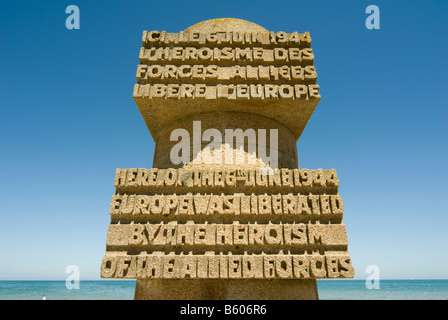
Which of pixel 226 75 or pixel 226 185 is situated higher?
pixel 226 75

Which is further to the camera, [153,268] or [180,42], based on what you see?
[180,42]

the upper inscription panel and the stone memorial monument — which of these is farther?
the upper inscription panel

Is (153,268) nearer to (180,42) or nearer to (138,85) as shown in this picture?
(138,85)

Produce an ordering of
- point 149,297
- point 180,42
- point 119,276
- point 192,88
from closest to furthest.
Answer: point 119,276, point 149,297, point 192,88, point 180,42

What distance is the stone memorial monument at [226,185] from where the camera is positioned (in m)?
5.19

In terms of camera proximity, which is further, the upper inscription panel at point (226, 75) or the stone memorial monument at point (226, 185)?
the upper inscription panel at point (226, 75)

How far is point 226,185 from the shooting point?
18.7 ft

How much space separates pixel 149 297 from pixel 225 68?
4821mm

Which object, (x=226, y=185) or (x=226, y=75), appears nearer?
(x=226, y=185)

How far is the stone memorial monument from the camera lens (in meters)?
5.19

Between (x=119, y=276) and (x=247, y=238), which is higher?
(x=247, y=238)

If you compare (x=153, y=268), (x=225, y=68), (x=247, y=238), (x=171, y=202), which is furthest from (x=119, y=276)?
(x=225, y=68)
